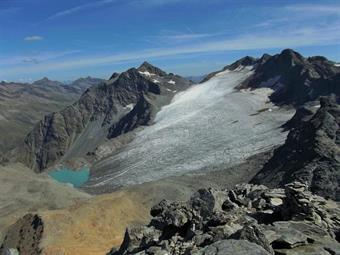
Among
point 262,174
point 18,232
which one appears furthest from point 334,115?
point 18,232

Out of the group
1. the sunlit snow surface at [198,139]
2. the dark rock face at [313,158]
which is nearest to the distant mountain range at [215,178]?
the dark rock face at [313,158]

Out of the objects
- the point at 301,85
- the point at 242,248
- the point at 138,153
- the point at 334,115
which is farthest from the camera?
the point at 301,85

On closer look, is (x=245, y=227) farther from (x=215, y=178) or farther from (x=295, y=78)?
(x=295, y=78)

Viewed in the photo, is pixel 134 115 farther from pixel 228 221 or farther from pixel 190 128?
pixel 228 221

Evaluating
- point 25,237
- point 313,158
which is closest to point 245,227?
point 25,237

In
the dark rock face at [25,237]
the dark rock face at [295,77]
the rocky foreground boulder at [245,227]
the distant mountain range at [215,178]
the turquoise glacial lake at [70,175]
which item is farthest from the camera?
the dark rock face at [295,77]

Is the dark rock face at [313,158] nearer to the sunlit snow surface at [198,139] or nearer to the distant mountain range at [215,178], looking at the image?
the distant mountain range at [215,178]
